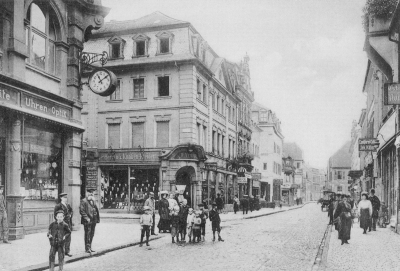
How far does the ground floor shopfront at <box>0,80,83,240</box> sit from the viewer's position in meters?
15.9

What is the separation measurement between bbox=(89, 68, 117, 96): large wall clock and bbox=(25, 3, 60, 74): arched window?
1.48 meters

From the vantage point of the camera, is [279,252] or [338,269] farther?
[279,252]

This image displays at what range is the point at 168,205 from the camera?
20016mm

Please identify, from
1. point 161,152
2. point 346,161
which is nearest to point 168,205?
point 161,152

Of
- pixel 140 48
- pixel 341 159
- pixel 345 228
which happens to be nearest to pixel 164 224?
pixel 345 228

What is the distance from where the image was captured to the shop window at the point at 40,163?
17312mm

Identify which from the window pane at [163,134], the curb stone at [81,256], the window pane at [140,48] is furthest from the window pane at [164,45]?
the curb stone at [81,256]

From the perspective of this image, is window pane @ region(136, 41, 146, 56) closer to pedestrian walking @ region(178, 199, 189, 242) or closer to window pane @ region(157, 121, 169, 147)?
window pane @ region(157, 121, 169, 147)

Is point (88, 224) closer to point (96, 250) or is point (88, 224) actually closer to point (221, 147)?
point (96, 250)

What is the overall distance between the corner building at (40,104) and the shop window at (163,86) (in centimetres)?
1507

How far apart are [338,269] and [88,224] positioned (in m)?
6.27

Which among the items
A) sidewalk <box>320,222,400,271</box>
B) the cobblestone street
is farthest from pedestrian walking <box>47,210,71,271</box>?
sidewalk <box>320,222,400,271</box>

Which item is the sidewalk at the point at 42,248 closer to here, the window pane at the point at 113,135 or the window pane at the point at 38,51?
the window pane at the point at 38,51

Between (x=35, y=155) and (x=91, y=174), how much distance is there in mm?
19132
